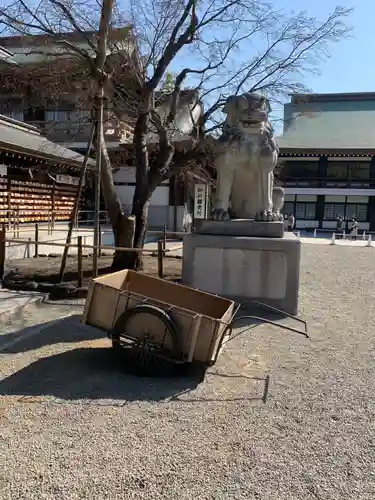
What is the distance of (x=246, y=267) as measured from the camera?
673 cm

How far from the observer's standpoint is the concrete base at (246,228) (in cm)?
683

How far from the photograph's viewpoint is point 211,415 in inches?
136

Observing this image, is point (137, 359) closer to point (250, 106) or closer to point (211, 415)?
point (211, 415)

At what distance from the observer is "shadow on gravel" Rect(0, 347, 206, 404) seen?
12.3 feet

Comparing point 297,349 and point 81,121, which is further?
point 81,121

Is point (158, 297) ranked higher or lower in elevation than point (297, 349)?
higher

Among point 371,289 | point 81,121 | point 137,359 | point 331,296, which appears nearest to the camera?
point 137,359

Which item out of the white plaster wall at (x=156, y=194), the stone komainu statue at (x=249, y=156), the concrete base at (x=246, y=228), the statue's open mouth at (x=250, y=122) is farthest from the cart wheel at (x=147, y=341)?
the white plaster wall at (x=156, y=194)

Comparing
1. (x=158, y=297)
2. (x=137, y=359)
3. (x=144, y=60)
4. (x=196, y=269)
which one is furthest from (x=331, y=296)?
(x=144, y=60)

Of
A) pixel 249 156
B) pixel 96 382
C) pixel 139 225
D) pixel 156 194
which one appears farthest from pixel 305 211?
pixel 96 382

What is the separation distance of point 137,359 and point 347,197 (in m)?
31.3

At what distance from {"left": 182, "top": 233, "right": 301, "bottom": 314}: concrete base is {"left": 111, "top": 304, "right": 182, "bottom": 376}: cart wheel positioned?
2732mm

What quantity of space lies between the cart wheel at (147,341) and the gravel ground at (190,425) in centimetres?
16

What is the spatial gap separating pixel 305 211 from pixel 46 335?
30.1 metres
